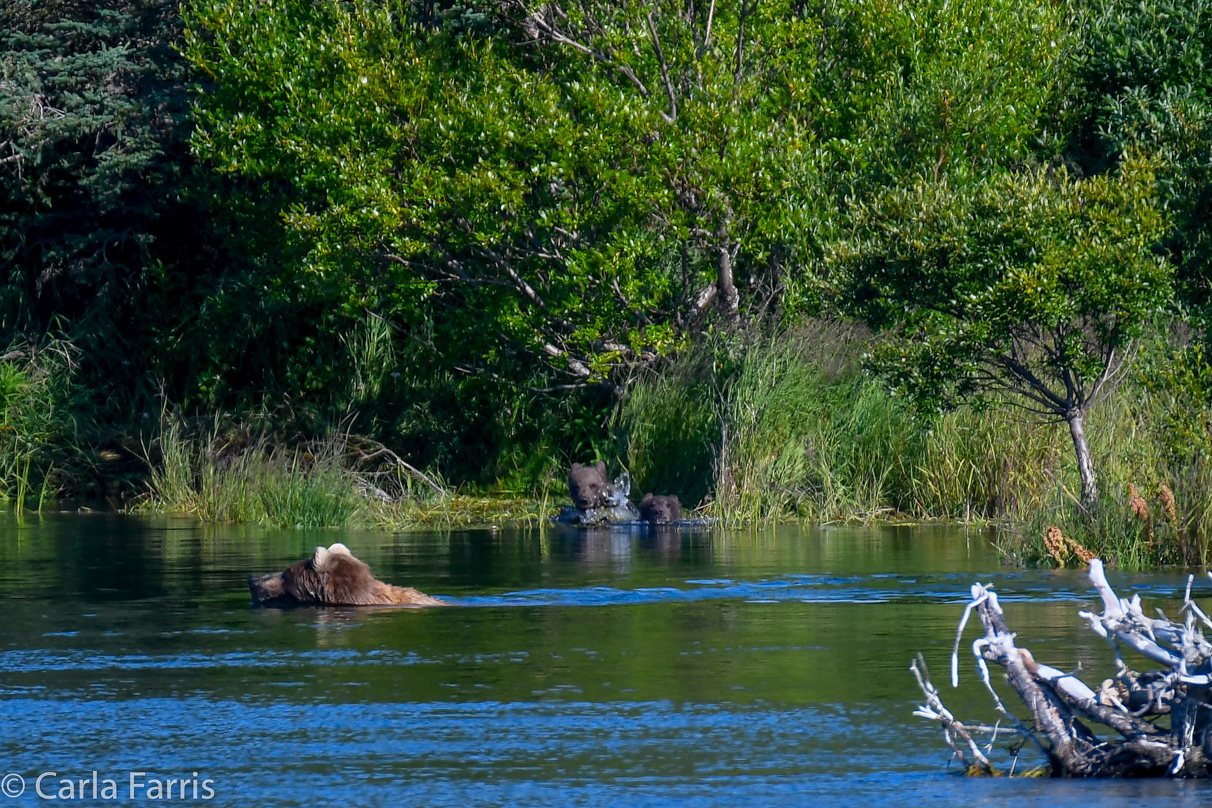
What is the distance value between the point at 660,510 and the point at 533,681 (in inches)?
416

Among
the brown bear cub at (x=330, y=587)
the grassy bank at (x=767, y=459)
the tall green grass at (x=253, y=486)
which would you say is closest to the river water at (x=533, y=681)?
the brown bear cub at (x=330, y=587)

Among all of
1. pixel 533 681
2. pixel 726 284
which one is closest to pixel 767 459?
pixel 726 284

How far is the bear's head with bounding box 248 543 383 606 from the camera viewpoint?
1174cm

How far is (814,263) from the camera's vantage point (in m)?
20.5

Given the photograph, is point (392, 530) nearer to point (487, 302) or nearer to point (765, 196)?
point (487, 302)

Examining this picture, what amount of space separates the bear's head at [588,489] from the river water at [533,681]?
13.6ft

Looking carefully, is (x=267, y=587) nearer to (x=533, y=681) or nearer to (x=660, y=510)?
(x=533, y=681)

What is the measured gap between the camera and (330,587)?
38.8 ft

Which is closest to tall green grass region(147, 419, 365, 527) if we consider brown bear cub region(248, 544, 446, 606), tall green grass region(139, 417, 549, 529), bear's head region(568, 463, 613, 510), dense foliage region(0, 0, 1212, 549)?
tall green grass region(139, 417, 549, 529)

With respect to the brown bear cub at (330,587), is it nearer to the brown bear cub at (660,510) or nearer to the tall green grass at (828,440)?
the tall green grass at (828,440)

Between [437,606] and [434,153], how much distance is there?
35.8 ft

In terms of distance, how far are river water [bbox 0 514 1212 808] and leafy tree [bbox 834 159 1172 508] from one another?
2.36 m

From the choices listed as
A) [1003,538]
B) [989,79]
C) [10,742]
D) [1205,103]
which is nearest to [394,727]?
[10,742]

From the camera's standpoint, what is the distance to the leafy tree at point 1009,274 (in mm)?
16109
